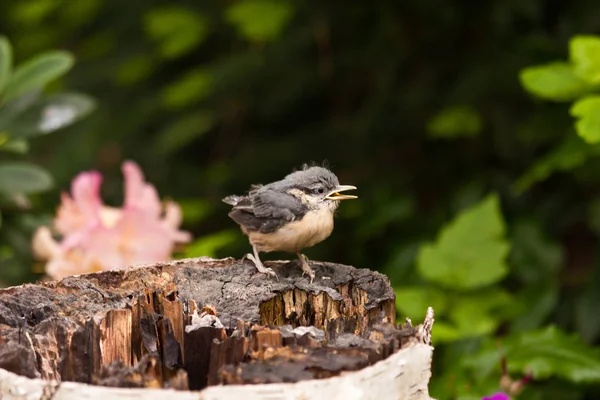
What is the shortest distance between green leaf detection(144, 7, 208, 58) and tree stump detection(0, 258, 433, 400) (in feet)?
6.62

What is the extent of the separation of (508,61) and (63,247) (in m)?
2.18

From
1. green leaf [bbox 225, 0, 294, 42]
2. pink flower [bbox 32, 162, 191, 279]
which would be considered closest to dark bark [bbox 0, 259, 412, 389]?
pink flower [bbox 32, 162, 191, 279]

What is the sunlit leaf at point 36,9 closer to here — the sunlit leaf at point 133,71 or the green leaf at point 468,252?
the sunlit leaf at point 133,71

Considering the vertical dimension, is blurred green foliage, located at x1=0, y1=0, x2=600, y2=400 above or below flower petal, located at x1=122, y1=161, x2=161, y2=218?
above

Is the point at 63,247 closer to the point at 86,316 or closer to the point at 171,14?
the point at 86,316

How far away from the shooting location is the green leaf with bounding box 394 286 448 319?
2930 millimetres

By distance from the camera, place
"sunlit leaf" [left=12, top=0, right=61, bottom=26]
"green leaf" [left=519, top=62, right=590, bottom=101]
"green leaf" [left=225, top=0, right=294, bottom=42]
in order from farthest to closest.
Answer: "sunlit leaf" [left=12, top=0, right=61, bottom=26] → "green leaf" [left=225, top=0, right=294, bottom=42] → "green leaf" [left=519, top=62, right=590, bottom=101]

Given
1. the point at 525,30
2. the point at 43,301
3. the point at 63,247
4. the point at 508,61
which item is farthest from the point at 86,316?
the point at 525,30

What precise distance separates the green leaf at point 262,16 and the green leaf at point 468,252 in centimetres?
134

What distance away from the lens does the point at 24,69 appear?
10.7ft

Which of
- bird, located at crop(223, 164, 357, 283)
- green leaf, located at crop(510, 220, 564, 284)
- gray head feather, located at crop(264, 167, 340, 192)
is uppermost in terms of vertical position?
green leaf, located at crop(510, 220, 564, 284)

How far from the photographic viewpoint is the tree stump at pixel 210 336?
1.56 metres

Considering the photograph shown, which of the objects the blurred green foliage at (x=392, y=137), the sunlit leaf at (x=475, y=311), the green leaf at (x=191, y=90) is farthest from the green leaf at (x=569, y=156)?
the green leaf at (x=191, y=90)

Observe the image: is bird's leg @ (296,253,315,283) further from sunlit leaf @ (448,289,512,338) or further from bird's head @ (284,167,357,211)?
sunlit leaf @ (448,289,512,338)
